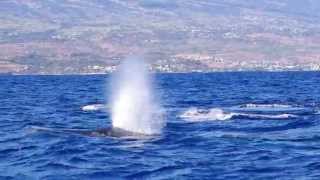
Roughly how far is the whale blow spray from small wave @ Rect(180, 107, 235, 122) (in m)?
2.11

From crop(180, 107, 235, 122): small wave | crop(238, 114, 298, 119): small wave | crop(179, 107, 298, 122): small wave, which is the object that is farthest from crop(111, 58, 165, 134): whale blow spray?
crop(238, 114, 298, 119): small wave

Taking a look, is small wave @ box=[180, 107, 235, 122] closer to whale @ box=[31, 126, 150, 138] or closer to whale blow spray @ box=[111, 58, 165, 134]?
whale blow spray @ box=[111, 58, 165, 134]

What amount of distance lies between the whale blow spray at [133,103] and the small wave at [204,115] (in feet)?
6.92

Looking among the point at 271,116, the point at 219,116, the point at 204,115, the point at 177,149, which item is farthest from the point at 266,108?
the point at 177,149

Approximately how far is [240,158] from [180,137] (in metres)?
9.81

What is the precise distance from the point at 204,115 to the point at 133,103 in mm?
11055

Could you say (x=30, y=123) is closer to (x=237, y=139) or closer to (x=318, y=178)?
(x=237, y=139)

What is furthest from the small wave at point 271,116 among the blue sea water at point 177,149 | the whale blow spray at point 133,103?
the whale blow spray at point 133,103

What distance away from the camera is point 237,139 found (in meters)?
→ 48.3

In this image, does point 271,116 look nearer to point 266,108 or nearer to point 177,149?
point 266,108

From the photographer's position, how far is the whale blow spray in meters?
53.2

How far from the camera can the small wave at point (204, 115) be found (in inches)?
2530

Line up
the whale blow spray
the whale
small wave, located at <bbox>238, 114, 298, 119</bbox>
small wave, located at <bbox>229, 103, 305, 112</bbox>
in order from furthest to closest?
1. small wave, located at <bbox>229, 103, 305, 112</bbox>
2. small wave, located at <bbox>238, 114, 298, 119</bbox>
3. the whale blow spray
4. the whale

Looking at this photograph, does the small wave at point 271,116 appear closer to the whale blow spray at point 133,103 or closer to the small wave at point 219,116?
the small wave at point 219,116
